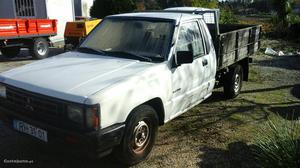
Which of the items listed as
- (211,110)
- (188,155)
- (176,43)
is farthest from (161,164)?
(211,110)

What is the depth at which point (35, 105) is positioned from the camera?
3676mm

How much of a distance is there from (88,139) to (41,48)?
35.0 ft

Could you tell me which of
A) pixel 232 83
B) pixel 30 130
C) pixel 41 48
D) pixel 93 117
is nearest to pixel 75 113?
pixel 93 117

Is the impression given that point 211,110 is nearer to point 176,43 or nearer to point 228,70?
point 228,70

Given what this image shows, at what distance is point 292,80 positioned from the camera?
9406 mm

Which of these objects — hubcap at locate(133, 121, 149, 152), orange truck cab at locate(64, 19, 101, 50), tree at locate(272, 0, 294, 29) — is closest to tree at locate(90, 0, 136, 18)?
orange truck cab at locate(64, 19, 101, 50)

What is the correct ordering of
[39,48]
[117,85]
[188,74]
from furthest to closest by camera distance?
[39,48] → [188,74] → [117,85]

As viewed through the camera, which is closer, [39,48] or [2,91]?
[2,91]

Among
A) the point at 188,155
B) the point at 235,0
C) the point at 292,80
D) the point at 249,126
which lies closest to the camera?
the point at 188,155

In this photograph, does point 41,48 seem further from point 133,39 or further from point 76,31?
point 133,39

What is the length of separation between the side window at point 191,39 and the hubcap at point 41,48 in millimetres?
9006

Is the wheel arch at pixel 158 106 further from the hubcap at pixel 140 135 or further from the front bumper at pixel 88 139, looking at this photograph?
the front bumper at pixel 88 139

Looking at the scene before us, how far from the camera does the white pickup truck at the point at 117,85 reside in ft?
11.2

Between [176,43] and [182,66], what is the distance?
1.11 ft
